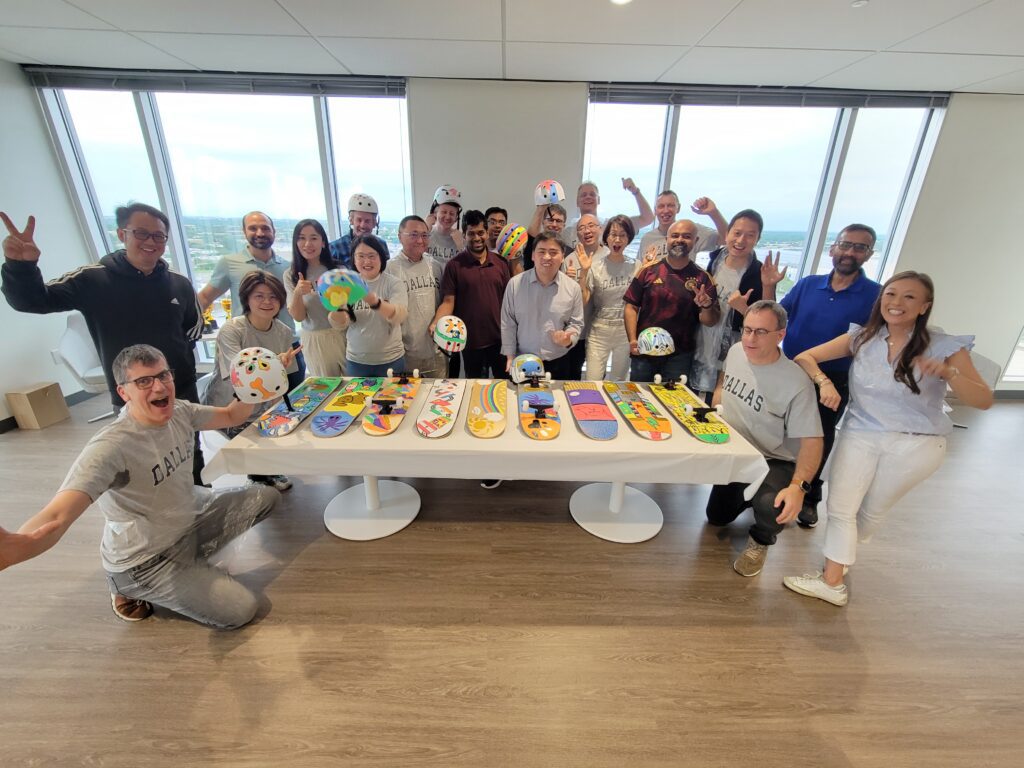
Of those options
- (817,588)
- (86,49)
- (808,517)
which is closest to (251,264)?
(86,49)

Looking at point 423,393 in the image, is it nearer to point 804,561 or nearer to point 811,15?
point 804,561

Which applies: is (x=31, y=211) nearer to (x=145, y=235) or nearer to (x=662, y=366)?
(x=145, y=235)

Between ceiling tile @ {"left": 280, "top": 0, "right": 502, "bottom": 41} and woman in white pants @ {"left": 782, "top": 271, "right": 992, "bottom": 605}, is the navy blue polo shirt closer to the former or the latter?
woman in white pants @ {"left": 782, "top": 271, "right": 992, "bottom": 605}

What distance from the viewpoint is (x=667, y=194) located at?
2.76 meters

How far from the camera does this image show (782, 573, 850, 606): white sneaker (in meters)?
1.77

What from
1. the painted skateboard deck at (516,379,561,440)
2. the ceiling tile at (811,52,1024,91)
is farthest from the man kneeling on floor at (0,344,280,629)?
the ceiling tile at (811,52,1024,91)

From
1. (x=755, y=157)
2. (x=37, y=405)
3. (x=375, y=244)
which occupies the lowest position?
(x=37, y=405)

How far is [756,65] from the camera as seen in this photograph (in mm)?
2861

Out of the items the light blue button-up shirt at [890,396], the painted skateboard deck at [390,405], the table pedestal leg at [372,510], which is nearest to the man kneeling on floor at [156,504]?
the table pedestal leg at [372,510]

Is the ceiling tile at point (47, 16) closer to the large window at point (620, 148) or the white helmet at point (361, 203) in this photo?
the white helmet at point (361, 203)

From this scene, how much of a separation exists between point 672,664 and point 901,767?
0.66m

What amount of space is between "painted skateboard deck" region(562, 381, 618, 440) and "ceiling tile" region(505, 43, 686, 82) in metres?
2.28

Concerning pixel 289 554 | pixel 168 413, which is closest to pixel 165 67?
pixel 168 413

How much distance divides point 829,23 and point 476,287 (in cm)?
251
